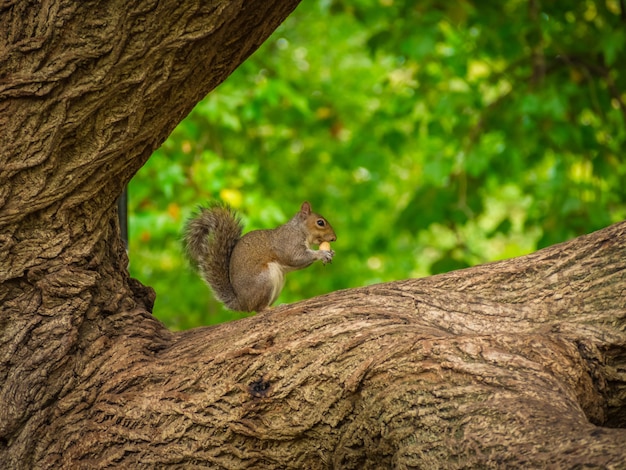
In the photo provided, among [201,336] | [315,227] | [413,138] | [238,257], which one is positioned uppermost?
[413,138]

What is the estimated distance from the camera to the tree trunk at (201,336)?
231cm

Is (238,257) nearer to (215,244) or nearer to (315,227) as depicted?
(215,244)

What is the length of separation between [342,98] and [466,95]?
10.1 ft

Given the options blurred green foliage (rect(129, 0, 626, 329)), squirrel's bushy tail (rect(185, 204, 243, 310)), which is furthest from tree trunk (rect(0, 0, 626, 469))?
blurred green foliage (rect(129, 0, 626, 329))

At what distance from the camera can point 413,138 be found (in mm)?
7148

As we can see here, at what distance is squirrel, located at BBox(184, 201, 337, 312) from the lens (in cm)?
405

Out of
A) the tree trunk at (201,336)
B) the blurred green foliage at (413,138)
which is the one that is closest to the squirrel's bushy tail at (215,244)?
the blurred green foliage at (413,138)

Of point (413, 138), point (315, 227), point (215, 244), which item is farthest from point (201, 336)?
point (413, 138)

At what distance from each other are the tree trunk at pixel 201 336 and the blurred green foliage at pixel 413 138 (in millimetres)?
1562

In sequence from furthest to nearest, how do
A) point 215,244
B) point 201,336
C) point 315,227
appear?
point 315,227 < point 215,244 < point 201,336

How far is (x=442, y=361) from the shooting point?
2230 millimetres

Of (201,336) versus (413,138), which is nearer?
(201,336)

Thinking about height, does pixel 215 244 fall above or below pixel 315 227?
below

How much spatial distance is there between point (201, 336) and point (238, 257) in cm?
137
